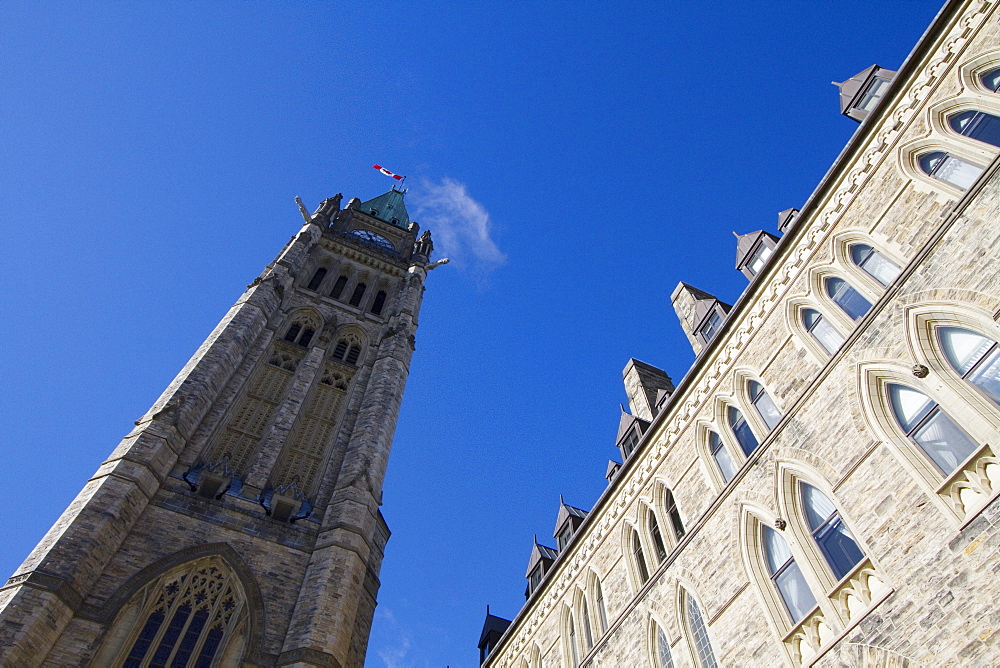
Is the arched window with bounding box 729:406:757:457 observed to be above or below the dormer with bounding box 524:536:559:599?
below

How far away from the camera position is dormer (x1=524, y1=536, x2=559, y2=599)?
63.1 ft

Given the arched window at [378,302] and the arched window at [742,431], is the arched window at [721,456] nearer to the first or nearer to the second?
the arched window at [742,431]

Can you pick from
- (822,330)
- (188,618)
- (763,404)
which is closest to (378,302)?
(188,618)

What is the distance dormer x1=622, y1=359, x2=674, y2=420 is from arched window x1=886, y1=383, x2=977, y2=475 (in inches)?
322

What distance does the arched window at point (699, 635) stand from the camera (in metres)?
10.2

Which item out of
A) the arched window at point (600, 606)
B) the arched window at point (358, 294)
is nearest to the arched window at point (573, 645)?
the arched window at point (600, 606)

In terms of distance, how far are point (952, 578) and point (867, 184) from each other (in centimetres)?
631

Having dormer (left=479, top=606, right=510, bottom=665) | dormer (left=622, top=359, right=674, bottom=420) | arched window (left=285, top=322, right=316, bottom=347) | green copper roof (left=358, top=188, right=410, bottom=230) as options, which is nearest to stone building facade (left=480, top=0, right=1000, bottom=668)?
dormer (left=622, top=359, right=674, bottom=420)

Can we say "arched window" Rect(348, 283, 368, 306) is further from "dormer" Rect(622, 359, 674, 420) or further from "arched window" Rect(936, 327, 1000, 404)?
"arched window" Rect(936, 327, 1000, 404)

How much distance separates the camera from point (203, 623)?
63.1 ft

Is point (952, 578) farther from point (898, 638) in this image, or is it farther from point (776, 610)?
point (776, 610)

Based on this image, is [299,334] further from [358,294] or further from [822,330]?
[822,330]

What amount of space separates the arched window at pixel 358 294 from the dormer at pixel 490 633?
18.4m

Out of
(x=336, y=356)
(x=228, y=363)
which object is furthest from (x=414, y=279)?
(x=228, y=363)
